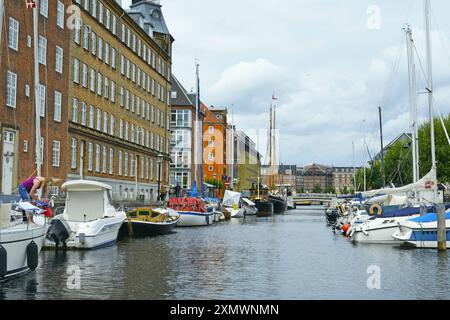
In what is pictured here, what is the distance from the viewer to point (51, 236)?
2786 cm

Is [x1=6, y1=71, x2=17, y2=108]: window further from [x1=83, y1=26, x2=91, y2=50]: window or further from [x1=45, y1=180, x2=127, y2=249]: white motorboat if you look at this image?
[x1=83, y1=26, x2=91, y2=50]: window

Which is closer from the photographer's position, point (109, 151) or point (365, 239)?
point (365, 239)

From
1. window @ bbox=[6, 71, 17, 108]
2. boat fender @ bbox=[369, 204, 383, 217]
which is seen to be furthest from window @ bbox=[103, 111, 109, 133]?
boat fender @ bbox=[369, 204, 383, 217]

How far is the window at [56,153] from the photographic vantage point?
49.0 meters

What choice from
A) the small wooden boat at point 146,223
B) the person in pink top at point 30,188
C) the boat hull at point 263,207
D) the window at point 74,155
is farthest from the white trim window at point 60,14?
the boat hull at point 263,207

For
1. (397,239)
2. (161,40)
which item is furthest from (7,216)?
(161,40)

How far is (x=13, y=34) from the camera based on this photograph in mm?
41500

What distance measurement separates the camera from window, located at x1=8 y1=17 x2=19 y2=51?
1618 inches

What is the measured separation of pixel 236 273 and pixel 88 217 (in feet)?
44.7

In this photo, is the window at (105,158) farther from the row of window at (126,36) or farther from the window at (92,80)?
the row of window at (126,36)

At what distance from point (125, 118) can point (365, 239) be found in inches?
1588
